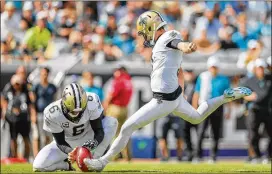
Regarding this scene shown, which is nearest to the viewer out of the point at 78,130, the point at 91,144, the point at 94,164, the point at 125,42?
the point at 94,164

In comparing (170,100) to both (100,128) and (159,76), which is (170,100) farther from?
(100,128)

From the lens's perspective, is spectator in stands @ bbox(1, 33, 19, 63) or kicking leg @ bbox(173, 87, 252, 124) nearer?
kicking leg @ bbox(173, 87, 252, 124)

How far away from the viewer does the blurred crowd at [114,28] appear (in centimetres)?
1731

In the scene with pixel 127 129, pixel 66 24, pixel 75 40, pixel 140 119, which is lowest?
pixel 127 129

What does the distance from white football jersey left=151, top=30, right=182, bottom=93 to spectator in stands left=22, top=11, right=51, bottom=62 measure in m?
7.26

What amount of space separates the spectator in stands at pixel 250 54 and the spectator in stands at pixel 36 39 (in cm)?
381

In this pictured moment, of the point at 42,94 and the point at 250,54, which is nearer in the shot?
the point at 42,94

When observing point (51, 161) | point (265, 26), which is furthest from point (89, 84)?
point (51, 161)

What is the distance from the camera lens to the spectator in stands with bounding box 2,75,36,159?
15703 millimetres

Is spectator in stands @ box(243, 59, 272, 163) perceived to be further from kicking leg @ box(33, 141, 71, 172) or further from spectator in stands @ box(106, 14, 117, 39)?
kicking leg @ box(33, 141, 71, 172)

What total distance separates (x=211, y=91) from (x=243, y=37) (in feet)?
9.22

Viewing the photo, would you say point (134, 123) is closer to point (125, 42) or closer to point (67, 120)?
point (67, 120)

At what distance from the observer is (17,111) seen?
15734 mm

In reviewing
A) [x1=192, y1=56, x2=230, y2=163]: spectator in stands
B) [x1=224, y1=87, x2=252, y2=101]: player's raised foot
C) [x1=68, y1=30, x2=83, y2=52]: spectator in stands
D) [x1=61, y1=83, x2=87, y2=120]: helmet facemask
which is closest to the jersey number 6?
[x1=61, y1=83, x2=87, y2=120]: helmet facemask
